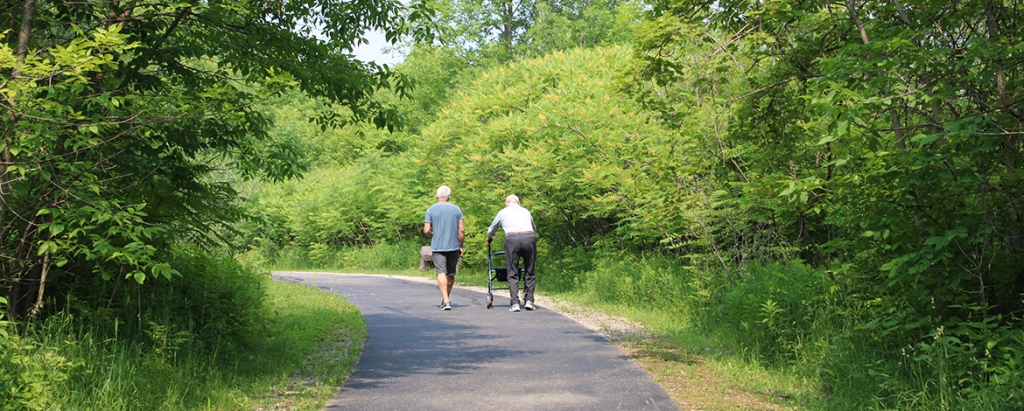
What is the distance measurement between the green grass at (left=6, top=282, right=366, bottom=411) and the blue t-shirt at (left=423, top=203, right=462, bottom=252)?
443cm

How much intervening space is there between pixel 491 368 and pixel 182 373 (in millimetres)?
2835

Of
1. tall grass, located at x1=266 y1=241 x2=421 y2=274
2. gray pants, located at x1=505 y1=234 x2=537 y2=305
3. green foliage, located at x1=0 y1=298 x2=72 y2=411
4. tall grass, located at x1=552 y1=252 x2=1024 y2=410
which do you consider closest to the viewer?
green foliage, located at x1=0 y1=298 x2=72 y2=411

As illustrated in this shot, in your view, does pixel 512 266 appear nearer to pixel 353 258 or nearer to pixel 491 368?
pixel 491 368

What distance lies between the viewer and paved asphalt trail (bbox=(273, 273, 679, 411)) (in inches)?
270

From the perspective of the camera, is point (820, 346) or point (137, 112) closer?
point (137, 112)

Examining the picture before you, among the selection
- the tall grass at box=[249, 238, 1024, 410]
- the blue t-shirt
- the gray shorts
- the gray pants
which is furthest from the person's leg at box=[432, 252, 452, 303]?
the tall grass at box=[249, 238, 1024, 410]

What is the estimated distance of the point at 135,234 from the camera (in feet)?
19.0

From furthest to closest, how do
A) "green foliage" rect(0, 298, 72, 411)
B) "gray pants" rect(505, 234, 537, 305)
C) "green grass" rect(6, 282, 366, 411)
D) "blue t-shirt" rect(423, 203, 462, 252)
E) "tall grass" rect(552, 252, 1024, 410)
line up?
"blue t-shirt" rect(423, 203, 462, 252) → "gray pants" rect(505, 234, 537, 305) → "green grass" rect(6, 282, 366, 411) → "tall grass" rect(552, 252, 1024, 410) → "green foliage" rect(0, 298, 72, 411)

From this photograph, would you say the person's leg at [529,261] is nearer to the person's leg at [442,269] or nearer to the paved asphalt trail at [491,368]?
the paved asphalt trail at [491,368]

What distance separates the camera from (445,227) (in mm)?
14102

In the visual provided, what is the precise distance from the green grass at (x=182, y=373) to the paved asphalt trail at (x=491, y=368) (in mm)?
348

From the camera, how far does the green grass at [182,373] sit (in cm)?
601

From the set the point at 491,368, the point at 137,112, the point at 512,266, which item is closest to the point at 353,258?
the point at 512,266

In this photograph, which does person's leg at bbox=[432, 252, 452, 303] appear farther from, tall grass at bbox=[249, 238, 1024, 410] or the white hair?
tall grass at bbox=[249, 238, 1024, 410]
